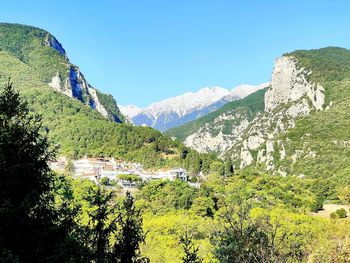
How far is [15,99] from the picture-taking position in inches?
525

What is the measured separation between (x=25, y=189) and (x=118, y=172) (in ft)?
290

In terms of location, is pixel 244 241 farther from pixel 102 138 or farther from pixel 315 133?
pixel 315 133

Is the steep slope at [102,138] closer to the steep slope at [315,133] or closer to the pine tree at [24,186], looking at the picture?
the steep slope at [315,133]

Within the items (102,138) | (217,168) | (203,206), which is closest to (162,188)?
(203,206)

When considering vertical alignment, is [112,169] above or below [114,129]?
below

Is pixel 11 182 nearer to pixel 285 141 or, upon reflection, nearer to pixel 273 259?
pixel 273 259

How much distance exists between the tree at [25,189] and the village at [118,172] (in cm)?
7745

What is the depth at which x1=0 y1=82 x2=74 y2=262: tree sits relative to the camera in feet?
39.0

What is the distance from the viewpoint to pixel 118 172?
328 ft

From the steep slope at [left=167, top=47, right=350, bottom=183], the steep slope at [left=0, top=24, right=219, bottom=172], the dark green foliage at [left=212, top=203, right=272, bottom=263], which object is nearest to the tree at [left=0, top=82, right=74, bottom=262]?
the dark green foliage at [left=212, top=203, right=272, bottom=263]

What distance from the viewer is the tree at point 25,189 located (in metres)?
11.9

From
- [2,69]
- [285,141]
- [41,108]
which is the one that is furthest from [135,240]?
[2,69]

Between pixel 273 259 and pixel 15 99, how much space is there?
9.48 metres

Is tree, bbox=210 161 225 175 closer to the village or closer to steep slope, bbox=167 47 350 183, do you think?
the village
